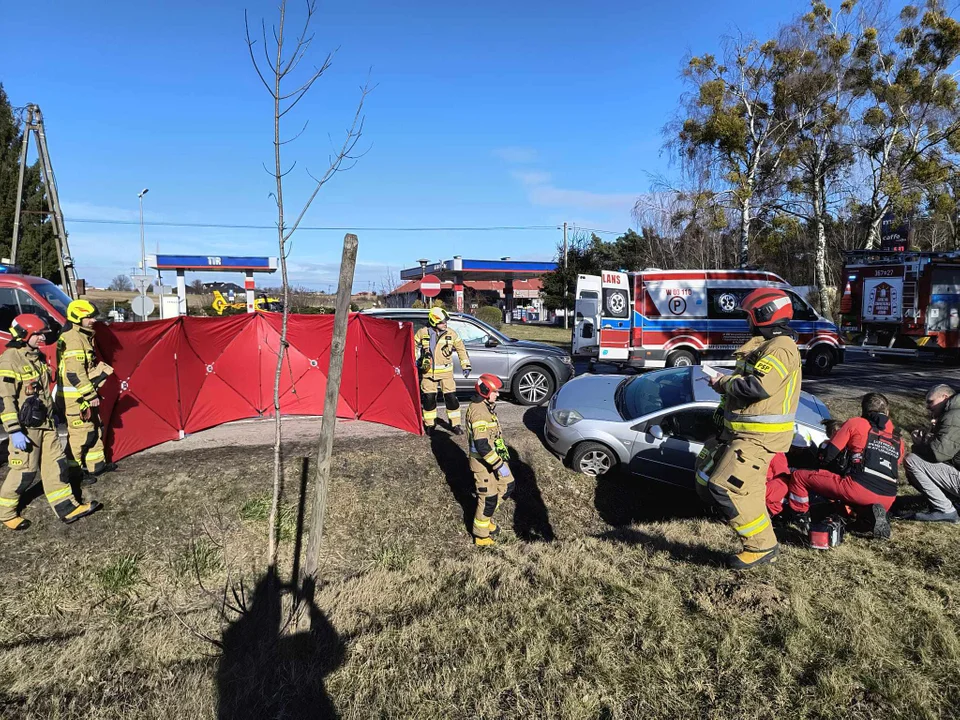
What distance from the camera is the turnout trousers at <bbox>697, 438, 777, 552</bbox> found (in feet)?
12.5

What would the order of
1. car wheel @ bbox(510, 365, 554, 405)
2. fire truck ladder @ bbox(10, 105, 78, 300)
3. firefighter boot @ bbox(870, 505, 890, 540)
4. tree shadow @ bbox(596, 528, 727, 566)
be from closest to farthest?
1. tree shadow @ bbox(596, 528, 727, 566)
2. firefighter boot @ bbox(870, 505, 890, 540)
3. car wheel @ bbox(510, 365, 554, 405)
4. fire truck ladder @ bbox(10, 105, 78, 300)

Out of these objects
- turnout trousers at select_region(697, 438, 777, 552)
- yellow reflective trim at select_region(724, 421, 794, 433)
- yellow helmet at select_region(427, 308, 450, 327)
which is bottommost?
turnout trousers at select_region(697, 438, 777, 552)

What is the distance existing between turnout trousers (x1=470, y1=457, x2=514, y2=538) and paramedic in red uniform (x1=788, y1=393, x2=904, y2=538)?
256cm

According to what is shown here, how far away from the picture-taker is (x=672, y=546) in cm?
459

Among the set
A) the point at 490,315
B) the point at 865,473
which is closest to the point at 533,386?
the point at 865,473

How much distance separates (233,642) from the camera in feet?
13.1

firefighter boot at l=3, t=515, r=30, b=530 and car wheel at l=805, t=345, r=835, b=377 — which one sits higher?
car wheel at l=805, t=345, r=835, b=377

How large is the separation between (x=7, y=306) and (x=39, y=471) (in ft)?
15.6

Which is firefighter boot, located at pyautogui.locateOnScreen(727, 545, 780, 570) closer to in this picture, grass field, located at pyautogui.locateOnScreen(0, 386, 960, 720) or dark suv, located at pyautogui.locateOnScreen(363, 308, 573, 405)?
grass field, located at pyautogui.locateOnScreen(0, 386, 960, 720)

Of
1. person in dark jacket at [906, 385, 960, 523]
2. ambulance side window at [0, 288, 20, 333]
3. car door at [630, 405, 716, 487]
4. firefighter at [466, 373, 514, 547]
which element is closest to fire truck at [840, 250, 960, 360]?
person in dark jacket at [906, 385, 960, 523]

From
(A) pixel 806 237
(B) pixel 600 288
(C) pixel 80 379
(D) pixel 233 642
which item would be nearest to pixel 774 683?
(D) pixel 233 642

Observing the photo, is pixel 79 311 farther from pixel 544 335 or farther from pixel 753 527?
pixel 544 335

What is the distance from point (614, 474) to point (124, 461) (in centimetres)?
574

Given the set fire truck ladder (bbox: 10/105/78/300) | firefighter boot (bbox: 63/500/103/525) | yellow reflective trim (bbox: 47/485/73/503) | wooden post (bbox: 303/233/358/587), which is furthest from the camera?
fire truck ladder (bbox: 10/105/78/300)
